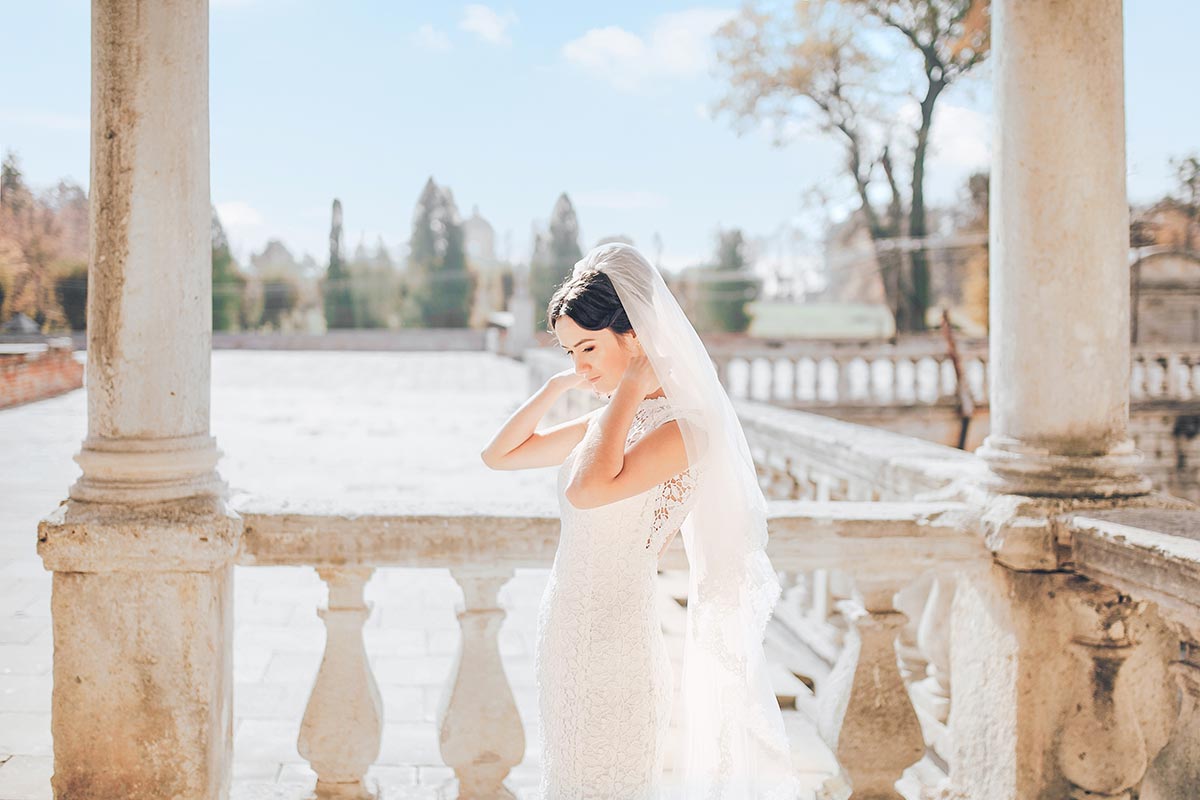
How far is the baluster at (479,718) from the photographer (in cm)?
216

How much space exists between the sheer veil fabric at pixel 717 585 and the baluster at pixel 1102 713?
2.96ft

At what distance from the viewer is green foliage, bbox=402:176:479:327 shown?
113 feet

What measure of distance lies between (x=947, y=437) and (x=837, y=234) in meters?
26.1

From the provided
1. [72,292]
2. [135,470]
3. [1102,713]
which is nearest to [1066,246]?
[1102,713]

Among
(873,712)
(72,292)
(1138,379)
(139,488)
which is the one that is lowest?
(873,712)

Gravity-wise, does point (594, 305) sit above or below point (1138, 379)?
above

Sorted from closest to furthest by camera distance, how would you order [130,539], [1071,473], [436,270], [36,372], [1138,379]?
[130,539] → [1071,473] → [1138,379] → [36,372] → [436,270]

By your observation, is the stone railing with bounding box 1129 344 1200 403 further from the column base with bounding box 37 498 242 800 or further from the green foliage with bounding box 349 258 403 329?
the green foliage with bounding box 349 258 403 329

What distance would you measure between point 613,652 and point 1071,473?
1.34m

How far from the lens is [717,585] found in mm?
1696

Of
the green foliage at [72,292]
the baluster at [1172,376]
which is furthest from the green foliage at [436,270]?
the baluster at [1172,376]

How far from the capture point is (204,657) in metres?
2.08

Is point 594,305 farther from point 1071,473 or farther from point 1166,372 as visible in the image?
point 1166,372

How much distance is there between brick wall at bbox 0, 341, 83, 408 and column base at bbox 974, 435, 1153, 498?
1451 centimetres
